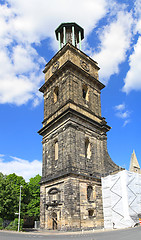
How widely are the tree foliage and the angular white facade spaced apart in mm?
11385

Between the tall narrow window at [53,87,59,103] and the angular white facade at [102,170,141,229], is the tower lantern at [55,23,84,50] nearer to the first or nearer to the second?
the tall narrow window at [53,87,59,103]

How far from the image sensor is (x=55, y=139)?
79.9ft

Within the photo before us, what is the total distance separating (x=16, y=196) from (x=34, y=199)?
1227 centimetres

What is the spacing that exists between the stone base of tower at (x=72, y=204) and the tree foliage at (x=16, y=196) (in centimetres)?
441

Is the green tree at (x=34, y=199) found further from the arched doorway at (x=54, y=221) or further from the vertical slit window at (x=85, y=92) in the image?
the vertical slit window at (x=85, y=92)

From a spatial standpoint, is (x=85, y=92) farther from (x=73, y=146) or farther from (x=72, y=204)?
(x=72, y=204)

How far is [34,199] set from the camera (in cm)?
3709

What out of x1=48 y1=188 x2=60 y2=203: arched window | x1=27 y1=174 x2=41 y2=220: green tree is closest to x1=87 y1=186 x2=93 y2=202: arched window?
x1=48 y1=188 x2=60 y2=203: arched window

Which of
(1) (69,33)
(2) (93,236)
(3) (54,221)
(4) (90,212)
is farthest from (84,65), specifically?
(2) (93,236)

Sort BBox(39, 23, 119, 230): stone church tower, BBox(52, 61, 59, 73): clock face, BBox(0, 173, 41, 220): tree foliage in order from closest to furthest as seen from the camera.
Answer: BBox(39, 23, 119, 230): stone church tower → BBox(0, 173, 41, 220): tree foliage → BBox(52, 61, 59, 73): clock face

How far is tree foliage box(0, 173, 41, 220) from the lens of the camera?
2436 centimetres

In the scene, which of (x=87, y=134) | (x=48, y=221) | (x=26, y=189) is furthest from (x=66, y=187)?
(x=26, y=189)

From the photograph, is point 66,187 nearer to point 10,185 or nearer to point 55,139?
point 55,139

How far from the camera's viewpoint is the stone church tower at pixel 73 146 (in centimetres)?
1970
